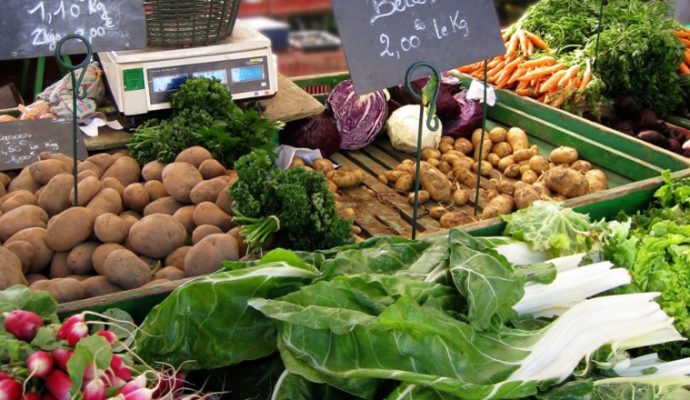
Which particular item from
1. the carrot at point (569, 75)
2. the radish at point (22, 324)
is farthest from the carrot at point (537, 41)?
the radish at point (22, 324)

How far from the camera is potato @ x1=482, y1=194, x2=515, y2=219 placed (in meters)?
2.98

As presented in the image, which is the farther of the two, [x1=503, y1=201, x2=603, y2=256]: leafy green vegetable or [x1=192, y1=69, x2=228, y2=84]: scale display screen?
[x1=192, y1=69, x2=228, y2=84]: scale display screen

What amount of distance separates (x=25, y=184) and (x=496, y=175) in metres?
2.21

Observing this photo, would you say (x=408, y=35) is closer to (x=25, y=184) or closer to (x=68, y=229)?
(x=68, y=229)

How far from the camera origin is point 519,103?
3.98 meters

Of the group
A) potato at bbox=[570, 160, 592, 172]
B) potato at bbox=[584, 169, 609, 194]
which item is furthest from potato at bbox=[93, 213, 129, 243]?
potato at bbox=[570, 160, 592, 172]

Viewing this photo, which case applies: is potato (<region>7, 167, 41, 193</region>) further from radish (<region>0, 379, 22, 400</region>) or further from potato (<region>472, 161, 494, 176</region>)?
potato (<region>472, 161, 494, 176</region>)

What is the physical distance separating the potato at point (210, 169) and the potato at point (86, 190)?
1.24 feet

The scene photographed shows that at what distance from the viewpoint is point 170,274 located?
2188mm

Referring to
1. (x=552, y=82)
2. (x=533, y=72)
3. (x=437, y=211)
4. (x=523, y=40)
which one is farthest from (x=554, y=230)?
(x=523, y=40)

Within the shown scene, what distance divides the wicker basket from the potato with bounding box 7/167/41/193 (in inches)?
35.1

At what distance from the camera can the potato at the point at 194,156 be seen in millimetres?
2668

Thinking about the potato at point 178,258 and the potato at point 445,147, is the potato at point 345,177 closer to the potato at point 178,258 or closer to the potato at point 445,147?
the potato at point 445,147

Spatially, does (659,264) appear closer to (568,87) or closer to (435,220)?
(435,220)
